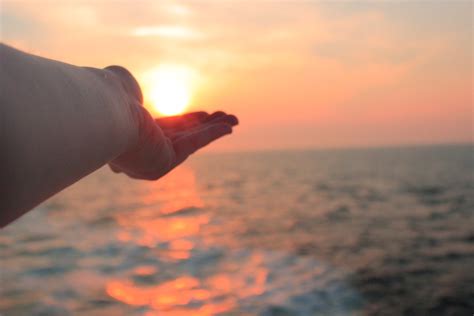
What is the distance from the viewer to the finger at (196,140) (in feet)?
7.04

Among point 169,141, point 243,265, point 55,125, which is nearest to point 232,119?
point 169,141

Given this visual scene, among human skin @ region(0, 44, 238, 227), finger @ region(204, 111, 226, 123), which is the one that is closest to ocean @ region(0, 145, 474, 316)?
finger @ region(204, 111, 226, 123)

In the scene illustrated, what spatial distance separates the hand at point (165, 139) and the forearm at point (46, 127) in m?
0.30

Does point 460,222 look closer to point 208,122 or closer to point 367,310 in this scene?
point 367,310

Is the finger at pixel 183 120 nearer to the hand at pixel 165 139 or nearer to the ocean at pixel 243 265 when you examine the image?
the hand at pixel 165 139

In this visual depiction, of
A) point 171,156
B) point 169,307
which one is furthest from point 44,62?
point 169,307

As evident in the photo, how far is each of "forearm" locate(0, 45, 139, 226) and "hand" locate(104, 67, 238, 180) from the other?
30cm

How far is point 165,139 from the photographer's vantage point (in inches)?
77.2

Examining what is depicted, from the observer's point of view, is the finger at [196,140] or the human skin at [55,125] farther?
the finger at [196,140]

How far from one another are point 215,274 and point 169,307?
1256mm

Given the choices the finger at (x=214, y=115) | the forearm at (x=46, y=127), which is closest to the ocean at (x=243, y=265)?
the finger at (x=214, y=115)

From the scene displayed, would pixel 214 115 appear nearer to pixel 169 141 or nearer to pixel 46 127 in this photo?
pixel 169 141

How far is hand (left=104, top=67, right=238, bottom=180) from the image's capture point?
1808 mm

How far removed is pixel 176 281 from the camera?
580 centimetres
